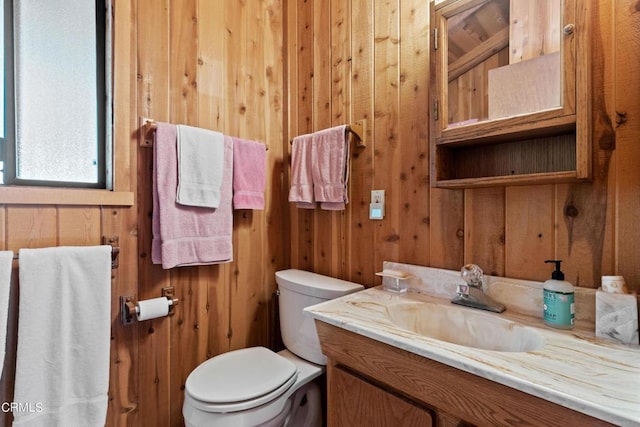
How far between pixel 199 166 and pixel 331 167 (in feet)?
2.05

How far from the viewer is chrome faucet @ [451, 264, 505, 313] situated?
1006mm

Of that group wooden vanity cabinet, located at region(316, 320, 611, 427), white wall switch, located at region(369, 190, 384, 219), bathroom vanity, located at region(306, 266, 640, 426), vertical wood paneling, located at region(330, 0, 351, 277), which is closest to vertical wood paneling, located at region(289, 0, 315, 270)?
vertical wood paneling, located at region(330, 0, 351, 277)

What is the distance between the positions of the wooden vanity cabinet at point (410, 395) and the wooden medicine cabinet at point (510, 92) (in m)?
0.59

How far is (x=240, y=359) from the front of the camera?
4.33ft

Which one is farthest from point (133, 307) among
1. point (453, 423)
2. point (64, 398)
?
point (453, 423)

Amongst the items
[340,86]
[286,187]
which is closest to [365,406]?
[286,187]

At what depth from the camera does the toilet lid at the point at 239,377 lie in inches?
41.8

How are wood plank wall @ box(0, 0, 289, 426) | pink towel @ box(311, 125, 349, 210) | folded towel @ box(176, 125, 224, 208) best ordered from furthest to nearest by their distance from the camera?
pink towel @ box(311, 125, 349, 210), folded towel @ box(176, 125, 224, 208), wood plank wall @ box(0, 0, 289, 426)

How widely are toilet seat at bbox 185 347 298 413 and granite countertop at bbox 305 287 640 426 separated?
418 millimetres

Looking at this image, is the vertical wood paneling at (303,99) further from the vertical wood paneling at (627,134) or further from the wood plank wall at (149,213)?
the vertical wood paneling at (627,134)

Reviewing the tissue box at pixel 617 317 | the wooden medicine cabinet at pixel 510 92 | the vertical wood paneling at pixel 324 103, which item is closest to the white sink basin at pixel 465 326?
the tissue box at pixel 617 317

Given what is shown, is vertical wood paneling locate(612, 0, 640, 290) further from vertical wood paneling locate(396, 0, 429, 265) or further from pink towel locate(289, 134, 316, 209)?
pink towel locate(289, 134, 316, 209)

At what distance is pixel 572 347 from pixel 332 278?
994 mm

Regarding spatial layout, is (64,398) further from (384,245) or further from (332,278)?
(384,245)
